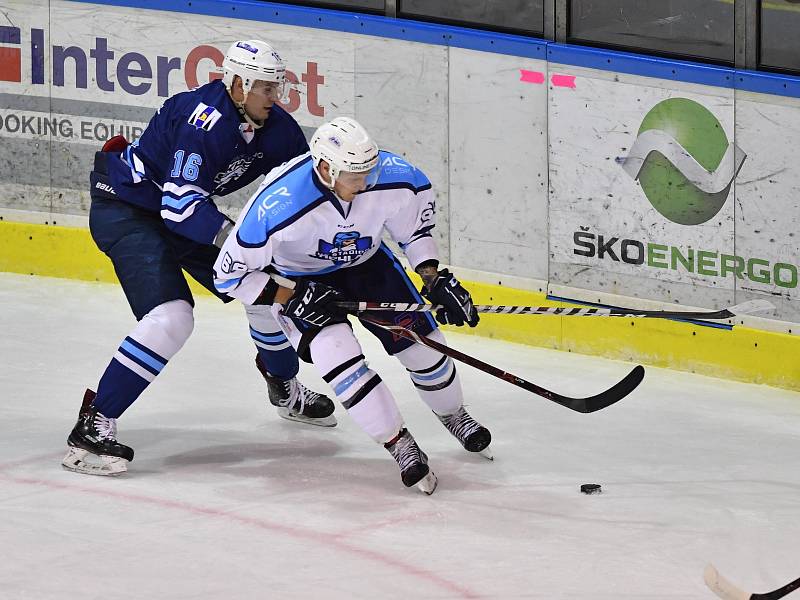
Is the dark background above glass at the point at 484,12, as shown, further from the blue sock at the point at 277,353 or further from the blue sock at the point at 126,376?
the blue sock at the point at 126,376

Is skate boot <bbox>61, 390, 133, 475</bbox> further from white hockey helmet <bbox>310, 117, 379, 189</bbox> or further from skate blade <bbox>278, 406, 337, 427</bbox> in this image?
white hockey helmet <bbox>310, 117, 379, 189</bbox>

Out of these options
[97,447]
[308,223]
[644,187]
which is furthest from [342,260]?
[644,187]

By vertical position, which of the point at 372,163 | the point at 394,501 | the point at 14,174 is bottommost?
the point at 394,501

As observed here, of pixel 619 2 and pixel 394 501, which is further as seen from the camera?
pixel 619 2

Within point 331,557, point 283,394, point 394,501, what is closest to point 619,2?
point 283,394

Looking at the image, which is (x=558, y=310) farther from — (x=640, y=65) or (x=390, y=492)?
(x=640, y=65)

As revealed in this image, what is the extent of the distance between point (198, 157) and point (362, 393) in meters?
0.81

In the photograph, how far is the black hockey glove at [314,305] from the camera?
4.06 m

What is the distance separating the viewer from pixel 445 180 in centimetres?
589

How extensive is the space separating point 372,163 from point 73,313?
7.71ft

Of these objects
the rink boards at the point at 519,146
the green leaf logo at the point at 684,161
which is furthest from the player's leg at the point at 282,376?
the green leaf logo at the point at 684,161

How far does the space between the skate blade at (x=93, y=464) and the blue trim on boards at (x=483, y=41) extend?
7.36 feet

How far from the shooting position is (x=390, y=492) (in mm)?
4168

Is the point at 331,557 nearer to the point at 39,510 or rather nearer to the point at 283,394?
the point at 39,510
